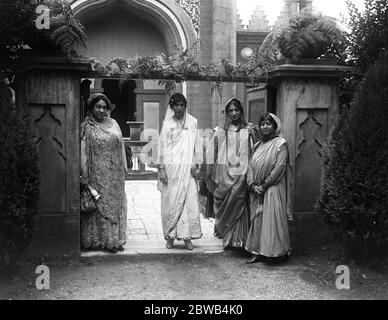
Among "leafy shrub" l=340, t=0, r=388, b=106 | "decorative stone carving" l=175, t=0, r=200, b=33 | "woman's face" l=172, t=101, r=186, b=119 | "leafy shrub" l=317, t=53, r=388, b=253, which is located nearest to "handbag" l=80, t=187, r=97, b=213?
"woman's face" l=172, t=101, r=186, b=119

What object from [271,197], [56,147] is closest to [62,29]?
[56,147]

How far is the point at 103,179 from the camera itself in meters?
5.98

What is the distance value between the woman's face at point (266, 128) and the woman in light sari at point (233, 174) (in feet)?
1.34

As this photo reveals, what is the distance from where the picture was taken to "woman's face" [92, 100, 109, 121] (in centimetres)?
595

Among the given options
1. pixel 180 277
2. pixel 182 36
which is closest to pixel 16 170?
pixel 180 277

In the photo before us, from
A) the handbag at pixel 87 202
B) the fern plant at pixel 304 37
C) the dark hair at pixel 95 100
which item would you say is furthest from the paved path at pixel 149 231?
the fern plant at pixel 304 37

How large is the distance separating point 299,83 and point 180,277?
9.24 feet

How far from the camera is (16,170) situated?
4746 millimetres

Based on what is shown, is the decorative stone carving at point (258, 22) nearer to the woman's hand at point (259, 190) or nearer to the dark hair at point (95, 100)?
the dark hair at point (95, 100)

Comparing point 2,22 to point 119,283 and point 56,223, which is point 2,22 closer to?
point 56,223

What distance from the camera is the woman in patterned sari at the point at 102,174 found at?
5.95m

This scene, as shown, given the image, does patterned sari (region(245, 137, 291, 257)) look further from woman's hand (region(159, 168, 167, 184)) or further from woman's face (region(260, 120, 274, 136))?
woman's hand (region(159, 168, 167, 184))

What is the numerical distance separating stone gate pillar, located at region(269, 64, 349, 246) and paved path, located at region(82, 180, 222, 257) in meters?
1.19

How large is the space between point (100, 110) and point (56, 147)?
695 mm
